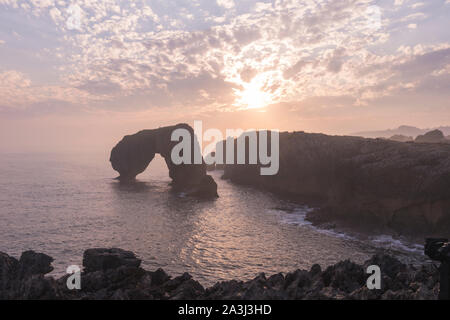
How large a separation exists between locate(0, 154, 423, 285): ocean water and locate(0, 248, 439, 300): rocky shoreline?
4.11m

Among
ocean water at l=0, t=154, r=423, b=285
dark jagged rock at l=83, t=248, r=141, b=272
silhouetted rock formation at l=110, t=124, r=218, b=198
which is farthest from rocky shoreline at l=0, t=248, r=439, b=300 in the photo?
silhouetted rock formation at l=110, t=124, r=218, b=198

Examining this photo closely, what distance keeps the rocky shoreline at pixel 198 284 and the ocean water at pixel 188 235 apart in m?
4.11

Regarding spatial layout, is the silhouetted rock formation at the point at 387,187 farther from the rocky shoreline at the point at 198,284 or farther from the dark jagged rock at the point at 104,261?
the dark jagged rock at the point at 104,261

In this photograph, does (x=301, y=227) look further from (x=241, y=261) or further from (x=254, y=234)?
(x=241, y=261)

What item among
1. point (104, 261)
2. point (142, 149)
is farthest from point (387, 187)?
point (142, 149)

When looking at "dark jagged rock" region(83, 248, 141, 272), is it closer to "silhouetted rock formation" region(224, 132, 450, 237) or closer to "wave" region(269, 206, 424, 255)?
"wave" region(269, 206, 424, 255)

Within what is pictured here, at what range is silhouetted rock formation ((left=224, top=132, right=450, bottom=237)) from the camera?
1294 inches

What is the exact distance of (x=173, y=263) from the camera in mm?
25766

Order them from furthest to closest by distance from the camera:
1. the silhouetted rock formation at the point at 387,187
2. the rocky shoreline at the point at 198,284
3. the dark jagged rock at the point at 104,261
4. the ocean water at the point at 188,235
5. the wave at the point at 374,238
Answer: the silhouetted rock formation at the point at 387,187
the wave at the point at 374,238
the ocean water at the point at 188,235
the dark jagged rock at the point at 104,261
the rocky shoreline at the point at 198,284

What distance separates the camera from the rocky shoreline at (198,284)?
47.3 feet

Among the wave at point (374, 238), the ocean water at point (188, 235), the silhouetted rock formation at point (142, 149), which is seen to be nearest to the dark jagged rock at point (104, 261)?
the ocean water at point (188, 235)
